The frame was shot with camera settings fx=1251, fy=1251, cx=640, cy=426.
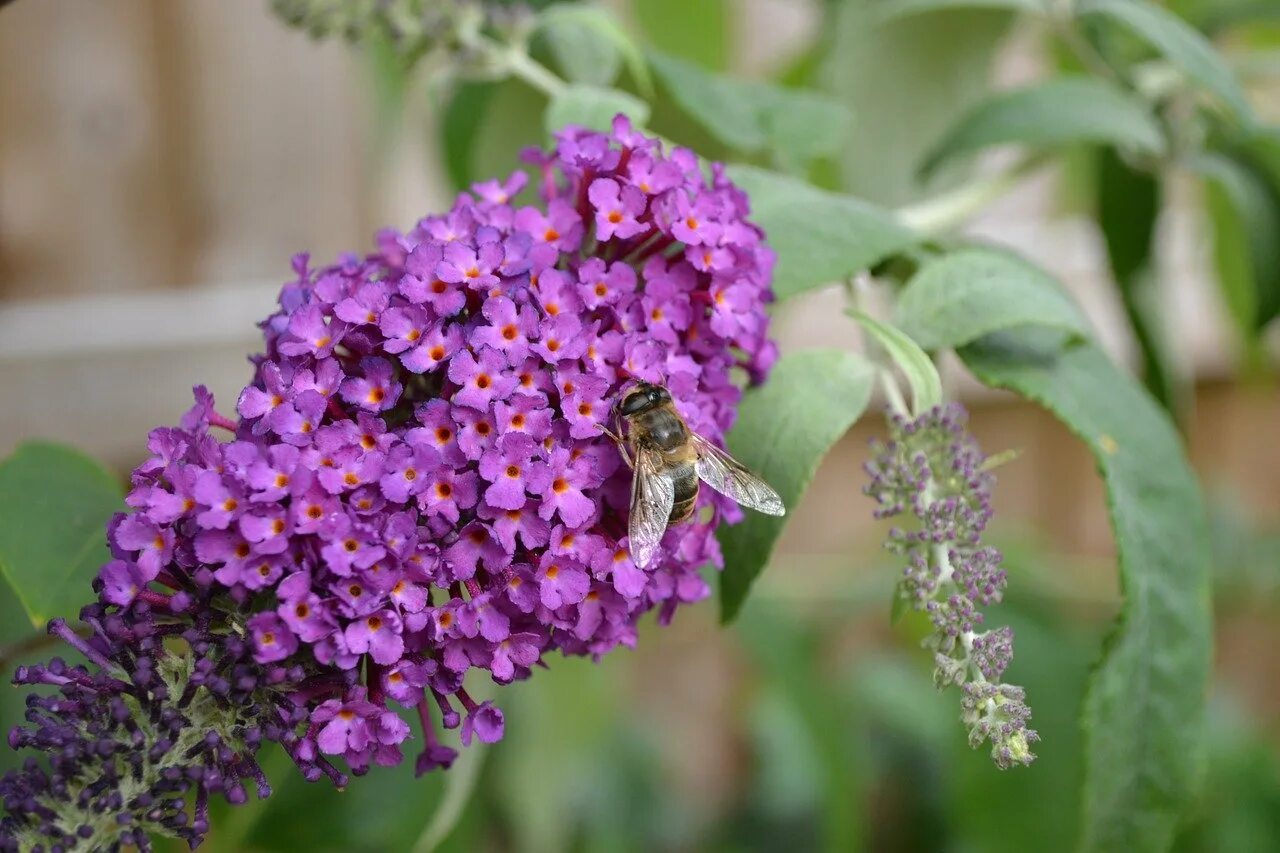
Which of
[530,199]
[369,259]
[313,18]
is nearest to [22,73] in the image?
[313,18]

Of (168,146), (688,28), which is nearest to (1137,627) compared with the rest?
(688,28)

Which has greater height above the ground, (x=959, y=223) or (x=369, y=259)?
(x=369, y=259)

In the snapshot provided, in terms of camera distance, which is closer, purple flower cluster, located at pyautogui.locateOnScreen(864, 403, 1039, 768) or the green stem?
purple flower cluster, located at pyautogui.locateOnScreen(864, 403, 1039, 768)

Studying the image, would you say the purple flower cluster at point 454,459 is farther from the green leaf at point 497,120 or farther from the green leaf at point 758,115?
the green leaf at point 497,120

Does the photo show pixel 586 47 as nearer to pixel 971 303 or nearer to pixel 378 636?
pixel 971 303

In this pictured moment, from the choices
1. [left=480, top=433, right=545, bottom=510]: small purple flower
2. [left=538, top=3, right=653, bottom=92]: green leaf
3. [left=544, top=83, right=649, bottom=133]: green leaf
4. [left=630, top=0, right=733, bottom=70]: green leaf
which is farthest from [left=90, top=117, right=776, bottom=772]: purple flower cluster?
[left=630, top=0, right=733, bottom=70]: green leaf

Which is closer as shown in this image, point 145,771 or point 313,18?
point 145,771

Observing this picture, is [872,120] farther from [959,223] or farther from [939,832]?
[939,832]

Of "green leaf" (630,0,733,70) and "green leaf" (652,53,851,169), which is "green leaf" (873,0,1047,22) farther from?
"green leaf" (630,0,733,70)
